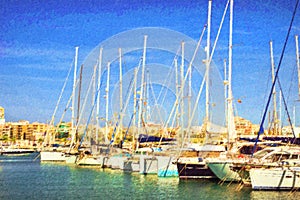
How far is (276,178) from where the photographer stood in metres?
31.5

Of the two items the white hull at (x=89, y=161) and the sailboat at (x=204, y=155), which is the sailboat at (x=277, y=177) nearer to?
the sailboat at (x=204, y=155)

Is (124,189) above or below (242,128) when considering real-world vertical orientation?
below

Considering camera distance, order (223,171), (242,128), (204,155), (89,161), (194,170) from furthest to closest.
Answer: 1. (242,128)
2. (89,161)
3. (204,155)
4. (194,170)
5. (223,171)

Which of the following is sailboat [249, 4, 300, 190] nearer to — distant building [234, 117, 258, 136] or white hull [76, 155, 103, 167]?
white hull [76, 155, 103, 167]

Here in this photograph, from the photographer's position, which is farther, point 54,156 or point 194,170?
point 54,156

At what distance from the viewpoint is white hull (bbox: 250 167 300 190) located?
103ft

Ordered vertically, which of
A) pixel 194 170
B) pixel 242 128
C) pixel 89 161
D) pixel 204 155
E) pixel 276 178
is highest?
pixel 242 128

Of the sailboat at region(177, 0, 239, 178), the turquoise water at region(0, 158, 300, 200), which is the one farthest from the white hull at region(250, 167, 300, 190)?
the sailboat at region(177, 0, 239, 178)

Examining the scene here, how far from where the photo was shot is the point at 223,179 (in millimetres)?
36531

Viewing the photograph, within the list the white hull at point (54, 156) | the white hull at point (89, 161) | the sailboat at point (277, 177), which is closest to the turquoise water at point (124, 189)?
the sailboat at point (277, 177)

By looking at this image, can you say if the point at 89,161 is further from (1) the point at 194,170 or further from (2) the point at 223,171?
(2) the point at 223,171

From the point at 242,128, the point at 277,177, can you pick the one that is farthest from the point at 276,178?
the point at 242,128

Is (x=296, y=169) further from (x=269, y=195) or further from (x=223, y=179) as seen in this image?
(x=223, y=179)

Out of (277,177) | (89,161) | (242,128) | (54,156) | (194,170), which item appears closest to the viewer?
(277,177)
